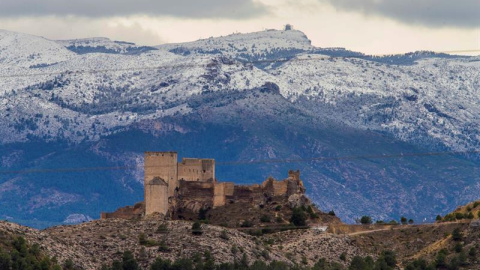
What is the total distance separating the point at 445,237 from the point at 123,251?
39875mm

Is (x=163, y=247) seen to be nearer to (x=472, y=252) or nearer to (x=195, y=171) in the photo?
(x=472, y=252)

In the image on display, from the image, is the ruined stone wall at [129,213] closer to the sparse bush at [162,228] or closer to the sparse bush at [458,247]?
the sparse bush at [162,228]

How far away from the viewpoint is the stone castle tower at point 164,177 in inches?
6919

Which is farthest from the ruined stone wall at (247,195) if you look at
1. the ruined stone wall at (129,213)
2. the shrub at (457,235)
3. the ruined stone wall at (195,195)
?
the shrub at (457,235)

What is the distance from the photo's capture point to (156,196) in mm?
176125

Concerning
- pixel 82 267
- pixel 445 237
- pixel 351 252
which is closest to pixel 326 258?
pixel 351 252

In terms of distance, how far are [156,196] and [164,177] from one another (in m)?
2.13

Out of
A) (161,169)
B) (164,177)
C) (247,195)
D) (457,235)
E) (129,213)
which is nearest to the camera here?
(457,235)

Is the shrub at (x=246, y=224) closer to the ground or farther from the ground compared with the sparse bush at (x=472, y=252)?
farther from the ground

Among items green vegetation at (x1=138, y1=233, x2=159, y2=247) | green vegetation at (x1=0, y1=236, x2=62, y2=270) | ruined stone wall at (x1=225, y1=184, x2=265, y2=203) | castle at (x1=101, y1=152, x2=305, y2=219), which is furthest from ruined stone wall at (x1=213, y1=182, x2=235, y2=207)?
green vegetation at (x1=0, y1=236, x2=62, y2=270)

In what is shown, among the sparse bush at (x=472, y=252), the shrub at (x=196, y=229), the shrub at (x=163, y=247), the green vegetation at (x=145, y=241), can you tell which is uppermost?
the shrub at (x=196, y=229)

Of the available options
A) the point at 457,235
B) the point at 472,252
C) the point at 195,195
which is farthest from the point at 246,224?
the point at 472,252

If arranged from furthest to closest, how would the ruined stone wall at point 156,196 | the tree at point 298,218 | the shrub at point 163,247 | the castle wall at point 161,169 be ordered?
the castle wall at point 161,169 → the ruined stone wall at point 156,196 → the tree at point 298,218 → the shrub at point 163,247

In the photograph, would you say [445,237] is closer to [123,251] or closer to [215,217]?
[215,217]
